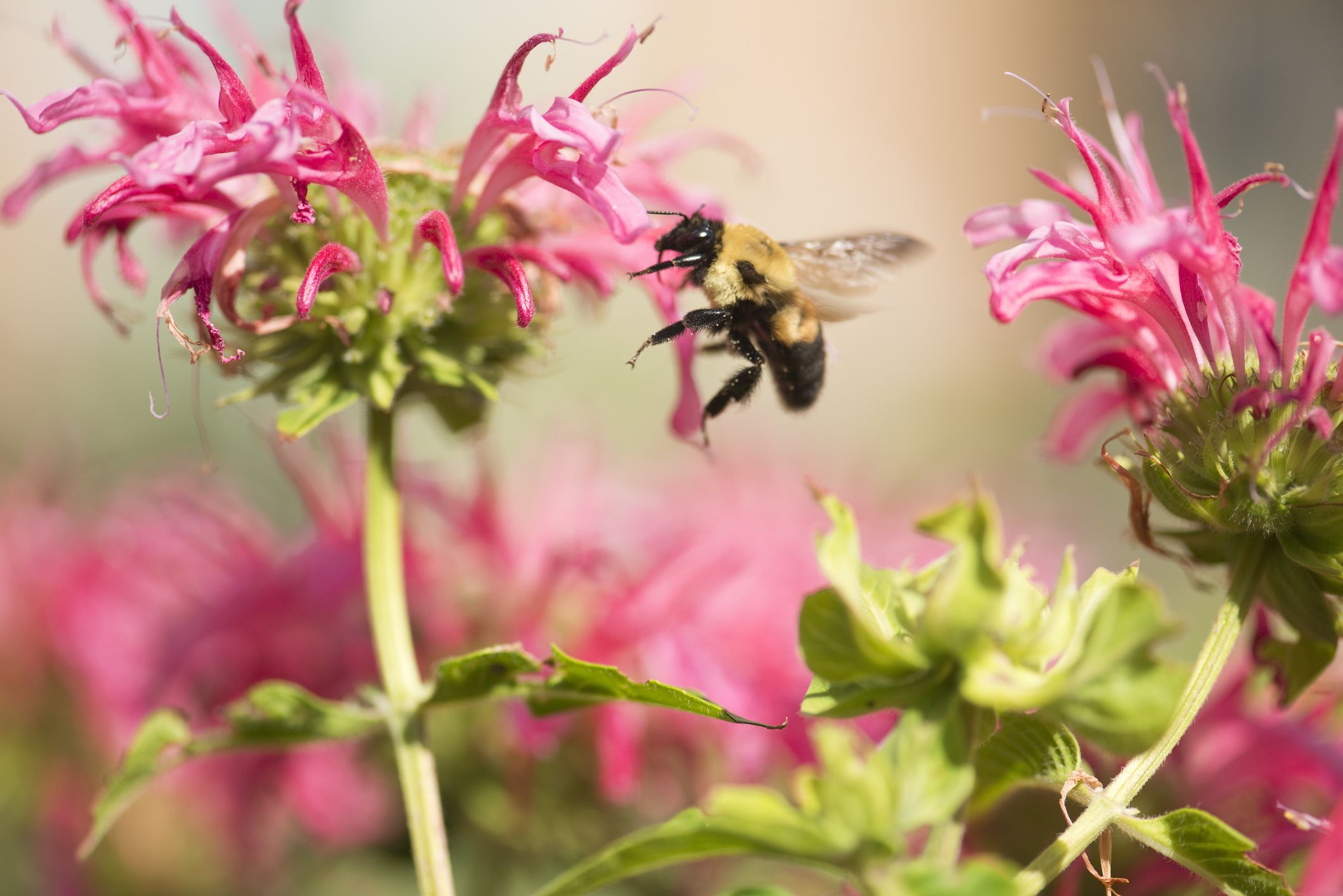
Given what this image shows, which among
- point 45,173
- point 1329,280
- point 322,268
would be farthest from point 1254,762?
point 45,173

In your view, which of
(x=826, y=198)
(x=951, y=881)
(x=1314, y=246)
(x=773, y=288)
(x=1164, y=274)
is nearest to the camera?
(x=951, y=881)

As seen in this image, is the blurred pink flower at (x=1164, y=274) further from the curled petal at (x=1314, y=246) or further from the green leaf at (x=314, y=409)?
the green leaf at (x=314, y=409)

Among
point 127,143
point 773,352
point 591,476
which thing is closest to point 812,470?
point 591,476

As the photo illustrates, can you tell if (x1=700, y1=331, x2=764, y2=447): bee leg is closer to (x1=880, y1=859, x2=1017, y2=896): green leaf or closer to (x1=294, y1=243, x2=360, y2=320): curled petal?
(x1=294, y1=243, x2=360, y2=320): curled petal

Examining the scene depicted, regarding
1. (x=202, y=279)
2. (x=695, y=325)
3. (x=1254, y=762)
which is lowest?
(x=1254, y=762)

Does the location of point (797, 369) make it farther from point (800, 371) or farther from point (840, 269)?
point (840, 269)

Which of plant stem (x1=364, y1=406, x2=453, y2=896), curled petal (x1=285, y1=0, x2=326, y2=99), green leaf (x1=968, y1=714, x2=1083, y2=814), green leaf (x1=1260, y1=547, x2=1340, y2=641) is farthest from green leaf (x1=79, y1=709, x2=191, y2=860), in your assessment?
green leaf (x1=1260, y1=547, x2=1340, y2=641)
